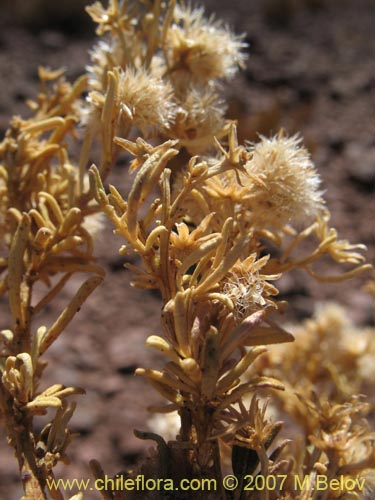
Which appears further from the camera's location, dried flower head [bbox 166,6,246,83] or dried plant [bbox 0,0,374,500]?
dried flower head [bbox 166,6,246,83]

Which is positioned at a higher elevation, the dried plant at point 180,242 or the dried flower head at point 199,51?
the dried flower head at point 199,51

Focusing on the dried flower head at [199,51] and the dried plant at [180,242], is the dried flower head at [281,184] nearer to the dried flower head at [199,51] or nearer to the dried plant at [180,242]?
the dried plant at [180,242]

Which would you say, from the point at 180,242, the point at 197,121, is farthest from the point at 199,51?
the point at 180,242

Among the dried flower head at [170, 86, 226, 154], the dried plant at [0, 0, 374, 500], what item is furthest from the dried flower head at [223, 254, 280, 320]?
the dried flower head at [170, 86, 226, 154]

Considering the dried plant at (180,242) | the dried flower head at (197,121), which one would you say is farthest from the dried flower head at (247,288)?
the dried flower head at (197,121)

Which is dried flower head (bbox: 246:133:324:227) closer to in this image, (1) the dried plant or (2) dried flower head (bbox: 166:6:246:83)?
(1) the dried plant

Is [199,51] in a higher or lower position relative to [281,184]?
higher

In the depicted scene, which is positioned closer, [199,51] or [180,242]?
[180,242]

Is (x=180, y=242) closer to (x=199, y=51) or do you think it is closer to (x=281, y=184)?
(x=281, y=184)
